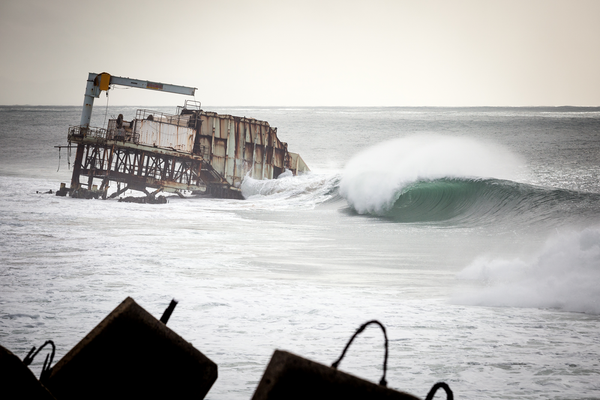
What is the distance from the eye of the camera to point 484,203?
18734 millimetres

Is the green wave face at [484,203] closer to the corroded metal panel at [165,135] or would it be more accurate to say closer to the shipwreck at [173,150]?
the shipwreck at [173,150]

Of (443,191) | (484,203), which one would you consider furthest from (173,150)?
(484,203)

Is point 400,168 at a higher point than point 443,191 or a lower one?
higher

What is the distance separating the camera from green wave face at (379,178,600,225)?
1638 cm

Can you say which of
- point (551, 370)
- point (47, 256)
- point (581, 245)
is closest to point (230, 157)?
point (47, 256)

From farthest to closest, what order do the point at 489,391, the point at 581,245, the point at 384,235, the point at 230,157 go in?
the point at 230,157 → the point at 384,235 → the point at 581,245 → the point at 489,391

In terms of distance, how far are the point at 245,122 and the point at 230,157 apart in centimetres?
232

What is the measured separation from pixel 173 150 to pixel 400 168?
39.1ft

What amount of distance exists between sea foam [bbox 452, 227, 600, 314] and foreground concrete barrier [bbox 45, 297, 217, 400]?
4.62m

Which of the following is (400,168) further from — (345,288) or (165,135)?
(345,288)

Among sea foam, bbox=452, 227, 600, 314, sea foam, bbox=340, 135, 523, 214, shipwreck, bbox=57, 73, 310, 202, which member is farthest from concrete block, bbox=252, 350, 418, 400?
shipwreck, bbox=57, 73, 310, 202

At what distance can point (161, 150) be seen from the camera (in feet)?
87.3

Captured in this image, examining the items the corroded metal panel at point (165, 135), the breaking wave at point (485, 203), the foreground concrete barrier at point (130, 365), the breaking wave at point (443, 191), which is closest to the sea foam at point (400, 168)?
the breaking wave at point (443, 191)

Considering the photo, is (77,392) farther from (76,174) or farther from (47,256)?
(76,174)
